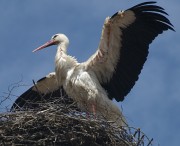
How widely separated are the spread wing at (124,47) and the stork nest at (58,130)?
164 cm

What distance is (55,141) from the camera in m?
8.95

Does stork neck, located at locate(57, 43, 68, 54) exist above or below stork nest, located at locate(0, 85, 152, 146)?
above

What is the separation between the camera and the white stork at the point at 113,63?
35.1 ft

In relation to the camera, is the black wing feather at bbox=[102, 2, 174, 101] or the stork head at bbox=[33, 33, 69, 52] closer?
the black wing feather at bbox=[102, 2, 174, 101]

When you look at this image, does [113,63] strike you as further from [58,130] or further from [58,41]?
[58,130]

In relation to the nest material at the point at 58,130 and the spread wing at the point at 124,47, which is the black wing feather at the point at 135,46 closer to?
the spread wing at the point at 124,47

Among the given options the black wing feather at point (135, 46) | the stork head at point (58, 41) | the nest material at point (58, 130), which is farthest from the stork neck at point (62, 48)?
the nest material at point (58, 130)

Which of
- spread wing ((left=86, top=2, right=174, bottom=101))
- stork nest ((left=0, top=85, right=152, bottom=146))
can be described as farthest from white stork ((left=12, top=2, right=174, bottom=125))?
stork nest ((left=0, top=85, right=152, bottom=146))

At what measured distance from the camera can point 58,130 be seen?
9.12 m

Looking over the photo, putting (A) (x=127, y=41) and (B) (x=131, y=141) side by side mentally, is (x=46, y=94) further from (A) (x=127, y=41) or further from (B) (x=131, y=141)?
(B) (x=131, y=141)

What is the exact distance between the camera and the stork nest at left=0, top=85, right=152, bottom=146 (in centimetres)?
902

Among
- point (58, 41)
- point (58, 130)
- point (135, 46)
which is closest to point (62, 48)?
point (58, 41)

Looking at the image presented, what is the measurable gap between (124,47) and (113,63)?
0.70 ft

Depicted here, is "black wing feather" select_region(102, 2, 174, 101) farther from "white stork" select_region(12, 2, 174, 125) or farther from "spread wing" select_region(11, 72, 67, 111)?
"spread wing" select_region(11, 72, 67, 111)
